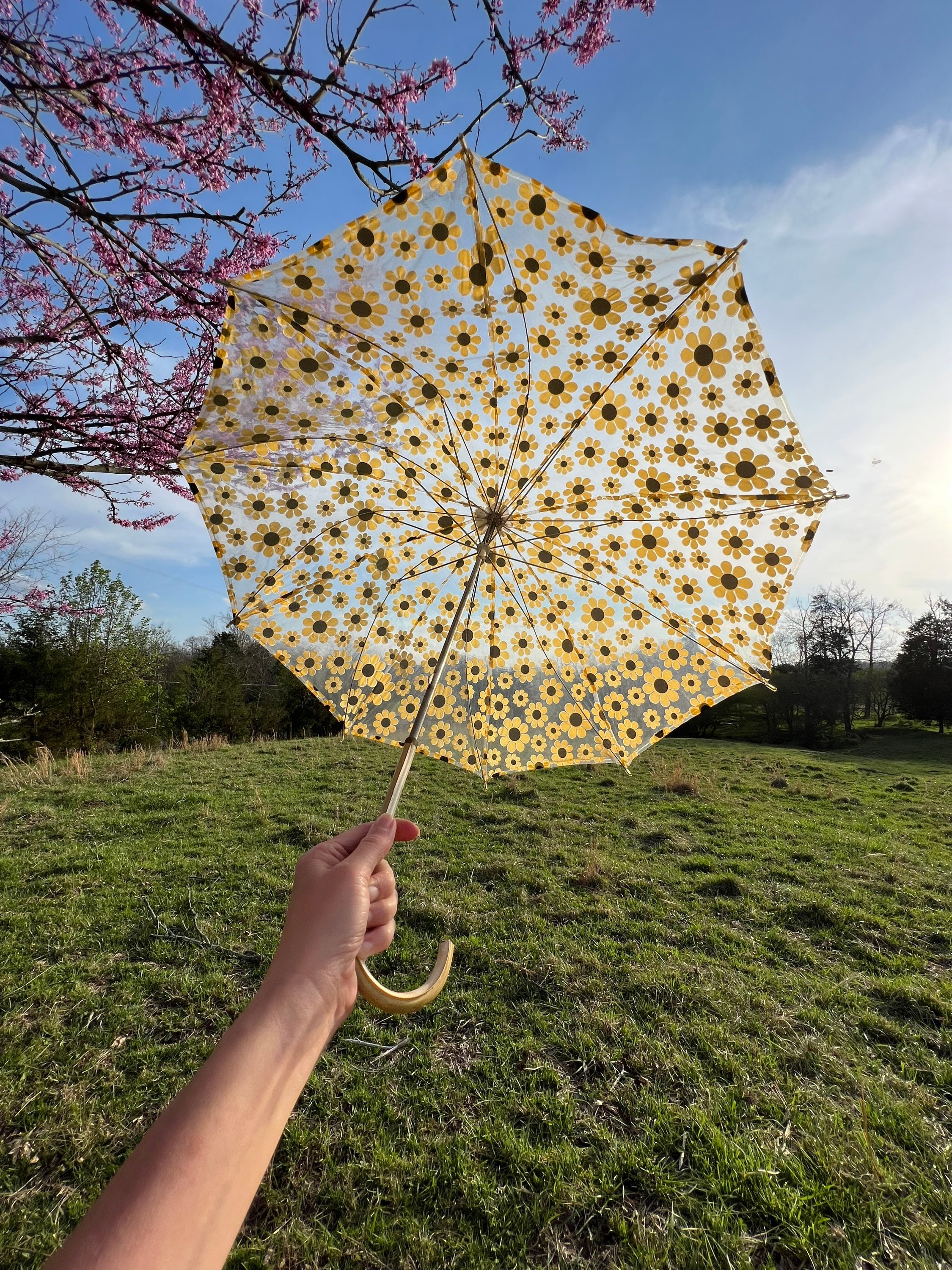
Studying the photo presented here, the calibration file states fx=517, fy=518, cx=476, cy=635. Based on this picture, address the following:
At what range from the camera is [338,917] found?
123 centimetres

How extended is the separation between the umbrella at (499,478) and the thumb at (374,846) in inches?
3.3

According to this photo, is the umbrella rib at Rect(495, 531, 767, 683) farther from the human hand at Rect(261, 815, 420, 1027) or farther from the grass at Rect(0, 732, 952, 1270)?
the grass at Rect(0, 732, 952, 1270)

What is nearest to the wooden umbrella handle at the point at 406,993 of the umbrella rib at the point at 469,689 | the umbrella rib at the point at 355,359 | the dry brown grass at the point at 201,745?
the umbrella rib at the point at 469,689

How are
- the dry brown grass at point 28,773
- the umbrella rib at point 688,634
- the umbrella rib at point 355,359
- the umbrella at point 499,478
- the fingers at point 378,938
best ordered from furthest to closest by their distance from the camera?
the dry brown grass at point 28,773 → the umbrella rib at point 688,634 → the umbrella rib at point 355,359 → the umbrella at point 499,478 → the fingers at point 378,938

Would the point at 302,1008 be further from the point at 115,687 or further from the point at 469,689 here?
the point at 115,687

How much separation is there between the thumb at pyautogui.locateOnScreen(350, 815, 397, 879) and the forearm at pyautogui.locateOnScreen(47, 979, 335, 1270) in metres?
0.32

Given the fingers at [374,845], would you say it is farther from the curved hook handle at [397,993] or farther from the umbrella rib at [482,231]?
the umbrella rib at [482,231]

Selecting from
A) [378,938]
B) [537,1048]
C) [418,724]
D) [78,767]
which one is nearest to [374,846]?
[378,938]

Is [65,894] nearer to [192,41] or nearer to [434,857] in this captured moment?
[434,857]

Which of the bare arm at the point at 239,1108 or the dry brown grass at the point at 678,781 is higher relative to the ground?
the bare arm at the point at 239,1108

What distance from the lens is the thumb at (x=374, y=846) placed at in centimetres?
131

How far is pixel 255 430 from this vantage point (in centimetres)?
191

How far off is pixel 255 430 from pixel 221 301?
238 cm

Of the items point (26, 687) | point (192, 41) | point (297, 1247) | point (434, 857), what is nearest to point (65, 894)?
point (434, 857)
